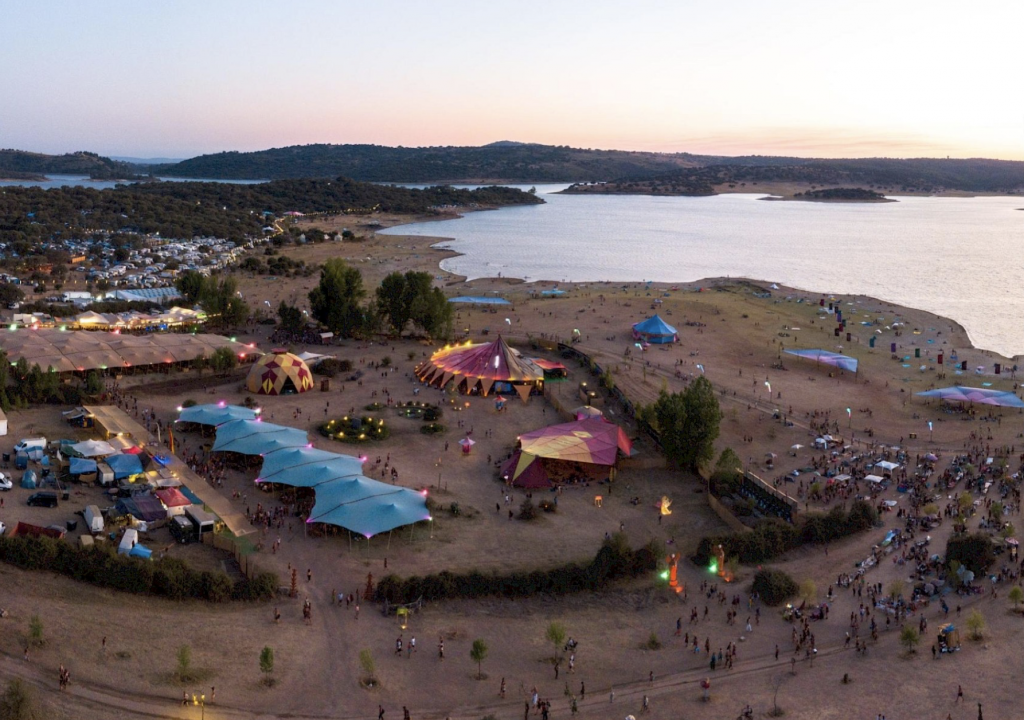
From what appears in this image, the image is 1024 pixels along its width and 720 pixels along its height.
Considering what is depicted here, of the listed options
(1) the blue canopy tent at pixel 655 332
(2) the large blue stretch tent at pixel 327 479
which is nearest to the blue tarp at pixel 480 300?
(1) the blue canopy tent at pixel 655 332

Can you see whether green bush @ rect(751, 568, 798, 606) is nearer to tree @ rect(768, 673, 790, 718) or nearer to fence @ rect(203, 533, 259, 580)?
tree @ rect(768, 673, 790, 718)

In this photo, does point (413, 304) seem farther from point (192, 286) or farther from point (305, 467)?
point (305, 467)

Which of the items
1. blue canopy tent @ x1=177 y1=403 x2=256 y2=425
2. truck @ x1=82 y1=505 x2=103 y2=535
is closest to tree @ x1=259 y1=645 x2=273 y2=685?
truck @ x1=82 y1=505 x2=103 y2=535

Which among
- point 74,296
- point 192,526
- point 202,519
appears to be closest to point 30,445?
point 192,526

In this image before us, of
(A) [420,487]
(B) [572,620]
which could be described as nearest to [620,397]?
(A) [420,487]

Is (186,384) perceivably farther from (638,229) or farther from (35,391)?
(638,229)

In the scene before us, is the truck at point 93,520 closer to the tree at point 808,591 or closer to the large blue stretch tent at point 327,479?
the large blue stretch tent at point 327,479

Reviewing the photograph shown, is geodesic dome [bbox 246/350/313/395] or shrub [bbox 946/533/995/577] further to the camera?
geodesic dome [bbox 246/350/313/395]
